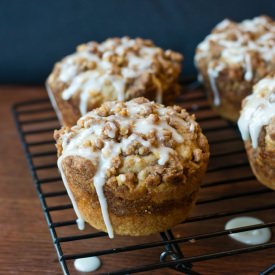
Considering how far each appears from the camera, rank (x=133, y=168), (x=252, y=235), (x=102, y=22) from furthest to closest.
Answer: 1. (x=102, y=22)
2. (x=252, y=235)
3. (x=133, y=168)

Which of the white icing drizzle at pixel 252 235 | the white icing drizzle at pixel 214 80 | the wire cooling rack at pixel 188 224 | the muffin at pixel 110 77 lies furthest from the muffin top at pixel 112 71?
the white icing drizzle at pixel 252 235

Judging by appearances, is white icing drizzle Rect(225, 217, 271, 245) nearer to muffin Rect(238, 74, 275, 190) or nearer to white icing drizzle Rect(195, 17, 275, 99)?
muffin Rect(238, 74, 275, 190)

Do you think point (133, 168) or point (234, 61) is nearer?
point (133, 168)

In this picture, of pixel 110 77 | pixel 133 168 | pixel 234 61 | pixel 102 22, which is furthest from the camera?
pixel 102 22

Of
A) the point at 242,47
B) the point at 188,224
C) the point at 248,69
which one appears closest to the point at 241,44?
the point at 242,47

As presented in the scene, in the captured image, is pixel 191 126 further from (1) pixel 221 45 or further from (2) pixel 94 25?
(2) pixel 94 25

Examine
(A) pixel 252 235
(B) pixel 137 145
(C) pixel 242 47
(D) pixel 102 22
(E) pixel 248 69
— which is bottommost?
(A) pixel 252 235

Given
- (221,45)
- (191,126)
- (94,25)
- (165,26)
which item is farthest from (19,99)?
(191,126)

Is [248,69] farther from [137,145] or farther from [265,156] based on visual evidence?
[137,145]
